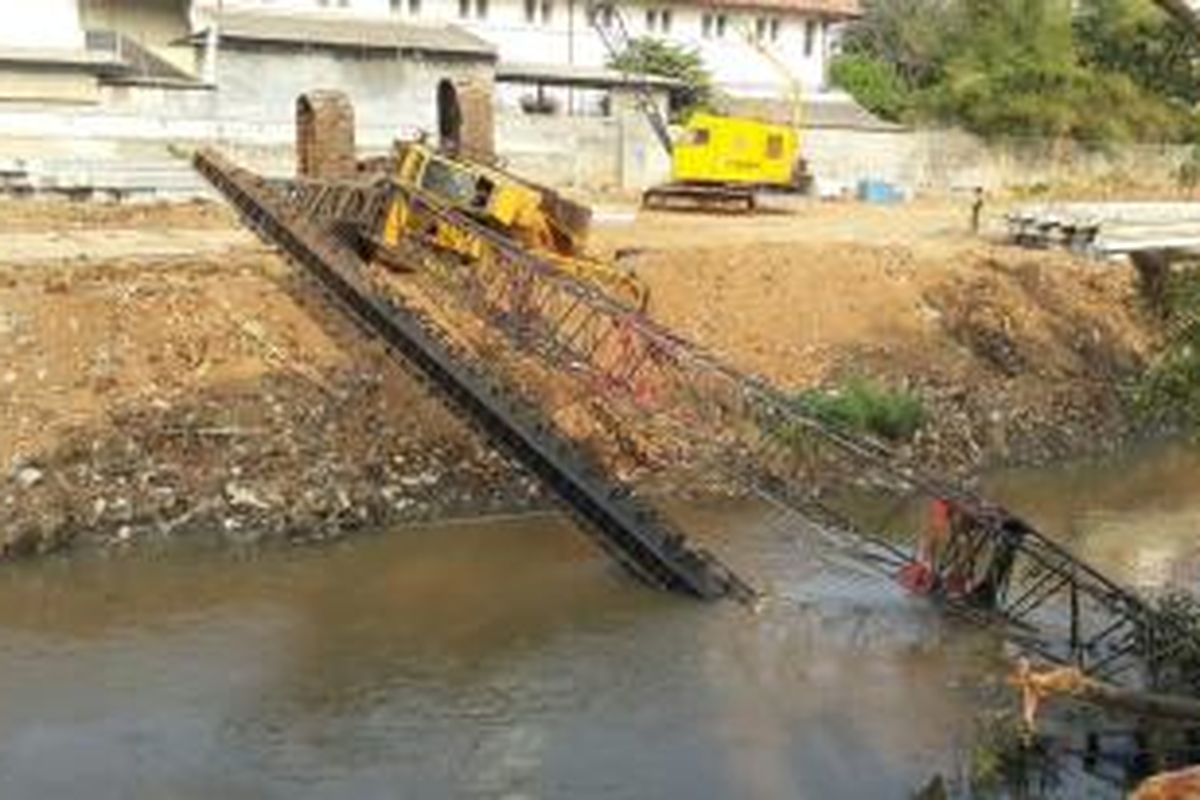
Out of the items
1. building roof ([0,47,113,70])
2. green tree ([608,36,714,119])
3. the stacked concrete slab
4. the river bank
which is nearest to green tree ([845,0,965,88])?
green tree ([608,36,714,119])

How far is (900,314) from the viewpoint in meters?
35.7

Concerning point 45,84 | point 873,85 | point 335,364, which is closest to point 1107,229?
point 335,364

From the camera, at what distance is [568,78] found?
53594 mm

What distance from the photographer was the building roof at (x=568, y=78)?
175 ft

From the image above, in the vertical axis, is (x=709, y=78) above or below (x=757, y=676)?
above

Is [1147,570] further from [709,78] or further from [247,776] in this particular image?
[709,78]

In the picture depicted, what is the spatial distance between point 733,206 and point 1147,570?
21002 millimetres

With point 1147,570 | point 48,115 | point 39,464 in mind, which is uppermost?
point 48,115

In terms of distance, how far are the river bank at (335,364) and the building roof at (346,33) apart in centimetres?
1109

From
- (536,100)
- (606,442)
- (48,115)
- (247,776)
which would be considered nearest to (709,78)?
(536,100)

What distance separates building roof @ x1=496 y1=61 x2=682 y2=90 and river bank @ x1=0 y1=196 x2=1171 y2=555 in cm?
1391

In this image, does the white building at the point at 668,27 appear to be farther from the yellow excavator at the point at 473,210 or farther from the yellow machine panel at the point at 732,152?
the yellow excavator at the point at 473,210

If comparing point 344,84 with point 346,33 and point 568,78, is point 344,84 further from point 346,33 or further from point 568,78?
point 568,78

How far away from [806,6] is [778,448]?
3446 cm
